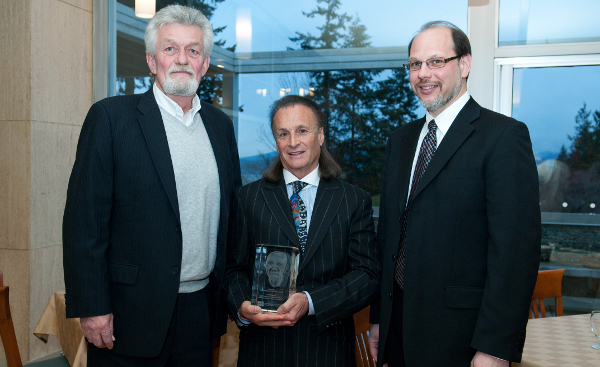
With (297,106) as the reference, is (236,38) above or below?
above

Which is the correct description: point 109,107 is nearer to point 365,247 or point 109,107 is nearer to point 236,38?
point 365,247

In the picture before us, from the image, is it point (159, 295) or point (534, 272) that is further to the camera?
point (159, 295)

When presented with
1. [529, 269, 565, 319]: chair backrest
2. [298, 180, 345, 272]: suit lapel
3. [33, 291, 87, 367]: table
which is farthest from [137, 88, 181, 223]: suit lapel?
[529, 269, 565, 319]: chair backrest

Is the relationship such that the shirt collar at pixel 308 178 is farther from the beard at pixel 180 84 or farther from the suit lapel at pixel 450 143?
the beard at pixel 180 84

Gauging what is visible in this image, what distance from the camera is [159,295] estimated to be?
1861 millimetres

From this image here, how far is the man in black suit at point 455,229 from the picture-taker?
62.1 inches

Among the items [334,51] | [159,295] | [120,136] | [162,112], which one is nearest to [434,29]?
[162,112]

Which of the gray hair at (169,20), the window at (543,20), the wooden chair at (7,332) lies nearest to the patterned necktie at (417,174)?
the gray hair at (169,20)

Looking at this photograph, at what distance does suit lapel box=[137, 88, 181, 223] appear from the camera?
1.86m

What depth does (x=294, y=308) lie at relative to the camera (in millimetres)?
1691

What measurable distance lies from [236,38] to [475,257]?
3.95 m

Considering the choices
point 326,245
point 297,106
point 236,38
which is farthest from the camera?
point 236,38

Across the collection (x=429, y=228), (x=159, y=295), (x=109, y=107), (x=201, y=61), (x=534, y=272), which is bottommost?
(x=159, y=295)

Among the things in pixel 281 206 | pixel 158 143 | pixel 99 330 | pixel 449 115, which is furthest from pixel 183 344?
pixel 449 115
